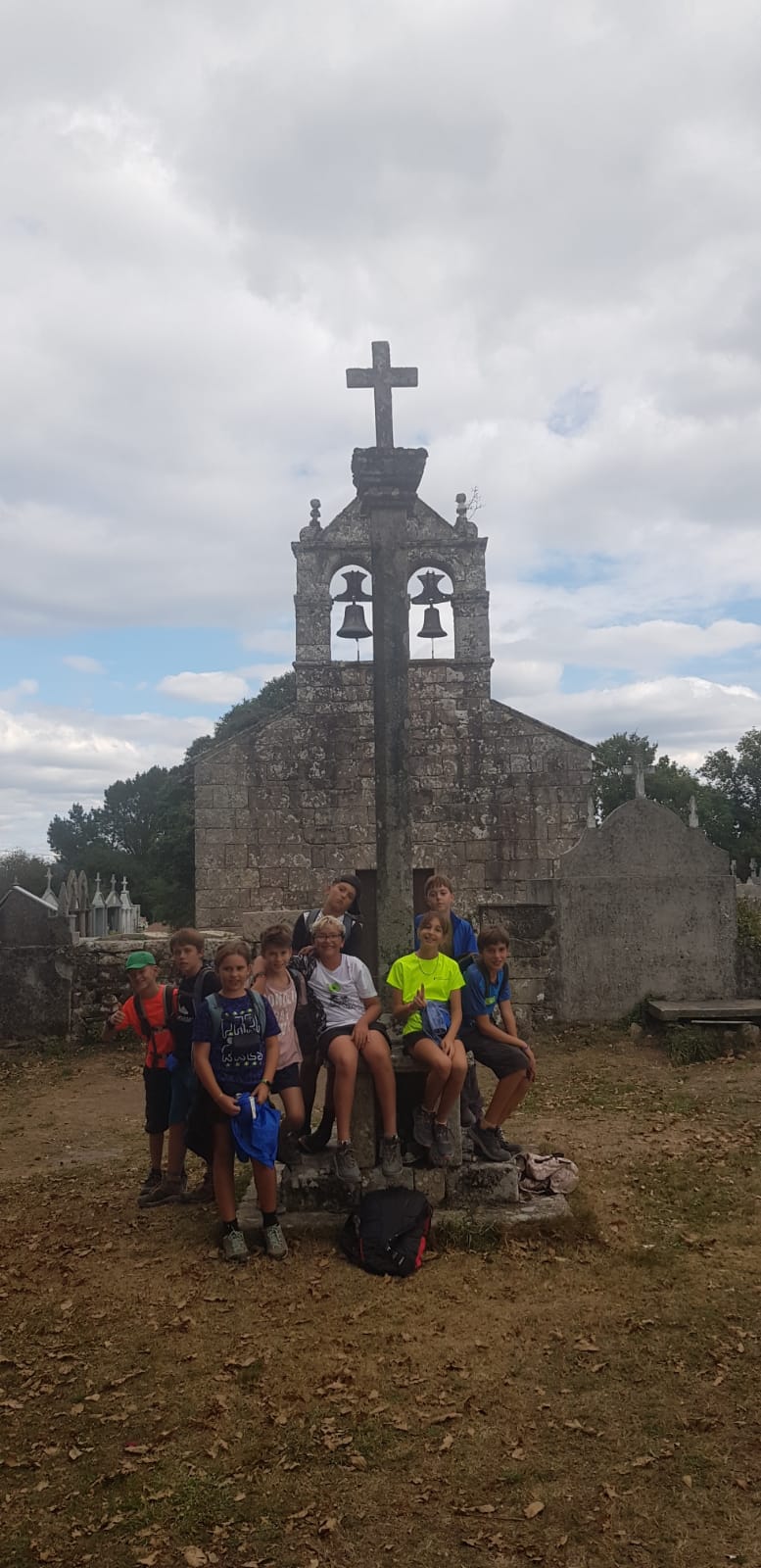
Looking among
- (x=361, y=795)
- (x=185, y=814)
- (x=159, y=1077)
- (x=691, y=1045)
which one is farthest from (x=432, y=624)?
(x=185, y=814)

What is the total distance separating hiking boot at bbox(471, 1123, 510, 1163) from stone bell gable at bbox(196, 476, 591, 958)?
9180 mm

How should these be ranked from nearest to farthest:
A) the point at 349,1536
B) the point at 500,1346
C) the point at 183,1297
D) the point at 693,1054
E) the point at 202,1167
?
the point at 349,1536 < the point at 500,1346 < the point at 183,1297 < the point at 202,1167 < the point at 693,1054

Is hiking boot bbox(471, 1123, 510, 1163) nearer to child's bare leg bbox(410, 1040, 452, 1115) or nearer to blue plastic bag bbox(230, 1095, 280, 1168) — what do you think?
child's bare leg bbox(410, 1040, 452, 1115)

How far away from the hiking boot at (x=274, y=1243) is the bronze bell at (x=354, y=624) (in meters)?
10.0

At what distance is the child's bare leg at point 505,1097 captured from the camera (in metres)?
5.44

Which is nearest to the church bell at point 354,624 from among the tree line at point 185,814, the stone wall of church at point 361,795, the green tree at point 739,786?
the stone wall of church at point 361,795

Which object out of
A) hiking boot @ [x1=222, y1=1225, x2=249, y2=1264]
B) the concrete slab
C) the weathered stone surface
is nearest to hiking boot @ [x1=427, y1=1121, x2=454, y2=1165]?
the weathered stone surface

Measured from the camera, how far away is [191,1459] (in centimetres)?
322

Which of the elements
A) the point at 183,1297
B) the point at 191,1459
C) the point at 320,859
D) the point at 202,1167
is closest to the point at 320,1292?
the point at 183,1297

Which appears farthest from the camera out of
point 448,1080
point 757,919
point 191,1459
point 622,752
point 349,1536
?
point 622,752

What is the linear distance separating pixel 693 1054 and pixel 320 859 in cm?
677

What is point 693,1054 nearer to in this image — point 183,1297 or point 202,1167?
point 202,1167

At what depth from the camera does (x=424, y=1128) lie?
5.16m

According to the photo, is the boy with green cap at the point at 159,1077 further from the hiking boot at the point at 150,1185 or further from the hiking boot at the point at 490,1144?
the hiking boot at the point at 490,1144
